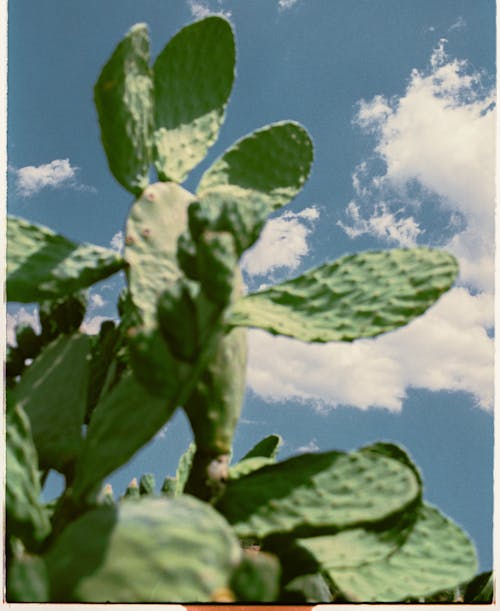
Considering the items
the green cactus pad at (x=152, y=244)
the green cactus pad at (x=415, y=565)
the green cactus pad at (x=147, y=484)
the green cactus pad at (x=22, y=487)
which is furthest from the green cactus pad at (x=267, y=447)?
the green cactus pad at (x=22, y=487)

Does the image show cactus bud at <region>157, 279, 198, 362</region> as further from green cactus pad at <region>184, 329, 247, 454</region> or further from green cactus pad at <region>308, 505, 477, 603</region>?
green cactus pad at <region>308, 505, 477, 603</region>

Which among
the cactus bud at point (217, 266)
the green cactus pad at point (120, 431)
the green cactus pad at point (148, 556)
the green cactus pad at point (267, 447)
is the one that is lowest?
the green cactus pad at point (267, 447)

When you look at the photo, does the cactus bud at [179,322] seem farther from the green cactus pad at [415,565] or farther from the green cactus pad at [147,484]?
the green cactus pad at [147,484]

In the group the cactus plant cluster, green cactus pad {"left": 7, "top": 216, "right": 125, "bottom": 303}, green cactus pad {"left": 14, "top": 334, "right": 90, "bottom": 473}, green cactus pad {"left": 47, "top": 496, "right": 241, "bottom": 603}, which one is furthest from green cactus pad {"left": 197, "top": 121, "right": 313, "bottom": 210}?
green cactus pad {"left": 47, "top": 496, "right": 241, "bottom": 603}

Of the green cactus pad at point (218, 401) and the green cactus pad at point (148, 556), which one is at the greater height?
the green cactus pad at point (218, 401)

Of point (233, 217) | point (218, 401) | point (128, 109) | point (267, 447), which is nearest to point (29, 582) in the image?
point (218, 401)

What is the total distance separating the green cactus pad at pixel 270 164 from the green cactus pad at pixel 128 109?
0.24 meters

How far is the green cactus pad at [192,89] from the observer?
5.69 feet

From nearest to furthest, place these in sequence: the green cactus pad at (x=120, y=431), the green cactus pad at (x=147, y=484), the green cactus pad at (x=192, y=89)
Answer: the green cactus pad at (x=120, y=431), the green cactus pad at (x=192, y=89), the green cactus pad at (x=147, y=484)

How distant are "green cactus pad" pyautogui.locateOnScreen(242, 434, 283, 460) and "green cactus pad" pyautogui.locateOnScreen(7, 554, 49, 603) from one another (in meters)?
0.99

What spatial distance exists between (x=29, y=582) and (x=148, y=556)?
0.16 m

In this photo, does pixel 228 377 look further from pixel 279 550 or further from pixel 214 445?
pixel 279 550

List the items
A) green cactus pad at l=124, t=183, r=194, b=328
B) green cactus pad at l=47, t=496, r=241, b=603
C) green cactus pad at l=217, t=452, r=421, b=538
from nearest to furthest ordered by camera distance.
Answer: green cactus pad at l=47, t=496, r=241, b=603 → green cactus pad at l=217, t=452, r=421, b=538 → green cactus pad at l=124, t=183, r=194, b=328

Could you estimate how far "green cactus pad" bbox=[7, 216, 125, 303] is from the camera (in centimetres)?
147
